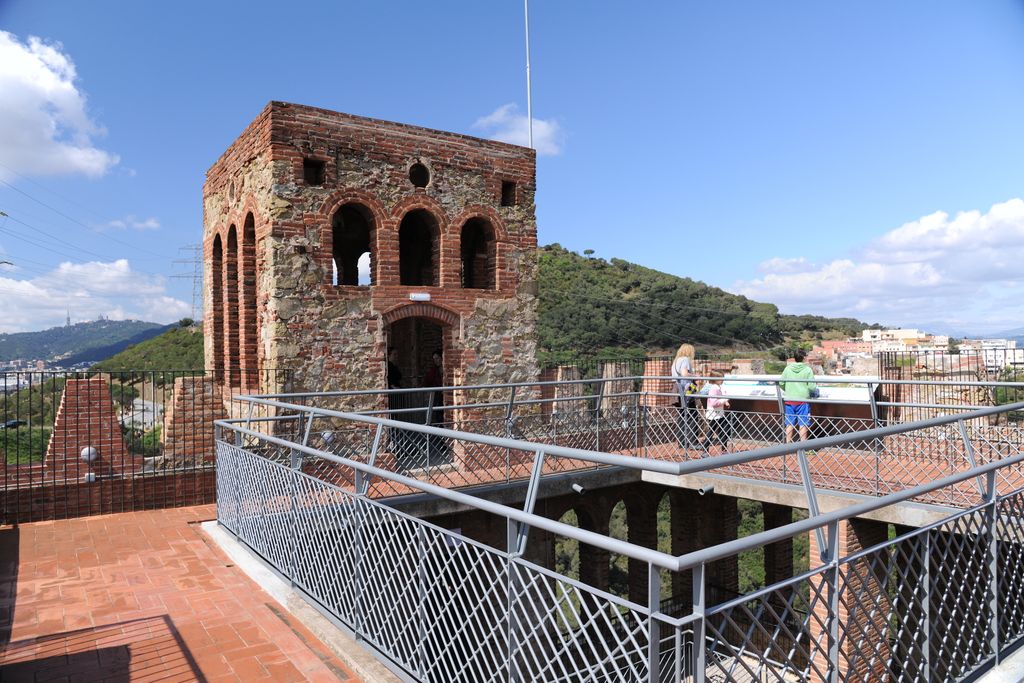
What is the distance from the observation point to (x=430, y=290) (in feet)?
34.5

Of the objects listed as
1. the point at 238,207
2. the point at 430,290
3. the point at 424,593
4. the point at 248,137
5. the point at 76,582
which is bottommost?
the point at 76,582

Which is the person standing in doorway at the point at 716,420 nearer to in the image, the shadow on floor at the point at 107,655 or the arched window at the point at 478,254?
the arched window at the point at 478,254

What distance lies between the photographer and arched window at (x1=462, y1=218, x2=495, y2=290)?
1141 centimetres

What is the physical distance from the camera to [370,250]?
1049cm

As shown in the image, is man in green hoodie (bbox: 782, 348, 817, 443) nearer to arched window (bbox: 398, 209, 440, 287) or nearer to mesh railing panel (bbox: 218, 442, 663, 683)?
mesh railing panel (bbox: 218, 442, 663, 683)

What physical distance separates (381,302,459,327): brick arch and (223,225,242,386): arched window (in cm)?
291

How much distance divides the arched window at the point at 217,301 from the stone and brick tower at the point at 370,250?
0.09ft

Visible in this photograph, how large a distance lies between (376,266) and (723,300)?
6162 cm

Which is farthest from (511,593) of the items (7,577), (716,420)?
(716,420)

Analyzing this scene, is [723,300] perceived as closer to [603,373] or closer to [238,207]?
[603,373]

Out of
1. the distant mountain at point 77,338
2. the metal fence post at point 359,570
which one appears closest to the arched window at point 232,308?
the metal fence post at point 359,570

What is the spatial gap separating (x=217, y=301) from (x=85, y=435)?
14.8 ft

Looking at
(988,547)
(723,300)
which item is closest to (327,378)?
(988,547)

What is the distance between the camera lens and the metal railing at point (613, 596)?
90.9 inches
